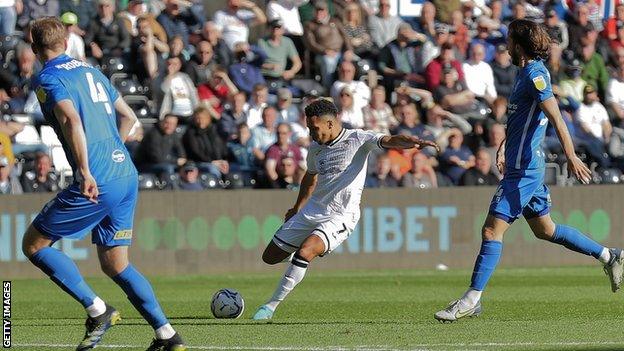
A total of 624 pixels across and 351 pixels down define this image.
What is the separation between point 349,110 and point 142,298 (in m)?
13.3

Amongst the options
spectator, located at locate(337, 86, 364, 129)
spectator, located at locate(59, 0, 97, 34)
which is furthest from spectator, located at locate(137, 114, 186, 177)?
spectator, located at locate(337, 86, 364, 129)

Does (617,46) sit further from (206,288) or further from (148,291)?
(148,291)

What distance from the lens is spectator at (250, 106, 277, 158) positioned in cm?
2122

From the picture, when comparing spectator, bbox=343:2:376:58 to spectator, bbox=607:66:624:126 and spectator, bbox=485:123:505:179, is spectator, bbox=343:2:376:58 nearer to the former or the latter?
spectator, bbox=485:123:505:179

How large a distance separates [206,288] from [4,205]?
3.44 m

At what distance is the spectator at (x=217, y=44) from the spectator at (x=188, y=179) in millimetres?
2891

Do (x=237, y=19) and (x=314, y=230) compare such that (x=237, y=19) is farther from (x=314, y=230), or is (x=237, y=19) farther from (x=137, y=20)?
(x=314, y=230)

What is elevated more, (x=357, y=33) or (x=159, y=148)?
(x=357, y=33)

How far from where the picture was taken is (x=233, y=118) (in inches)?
854

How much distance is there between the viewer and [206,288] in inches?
678

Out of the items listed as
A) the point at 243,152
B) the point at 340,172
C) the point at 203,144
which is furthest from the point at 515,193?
the point at 243,152

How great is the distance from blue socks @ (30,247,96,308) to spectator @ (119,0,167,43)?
44.2ft

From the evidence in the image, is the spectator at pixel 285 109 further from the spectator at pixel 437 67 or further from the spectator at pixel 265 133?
the spectator at pixel 437 67

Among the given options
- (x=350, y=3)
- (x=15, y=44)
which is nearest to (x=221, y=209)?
(x=15, y=44)
